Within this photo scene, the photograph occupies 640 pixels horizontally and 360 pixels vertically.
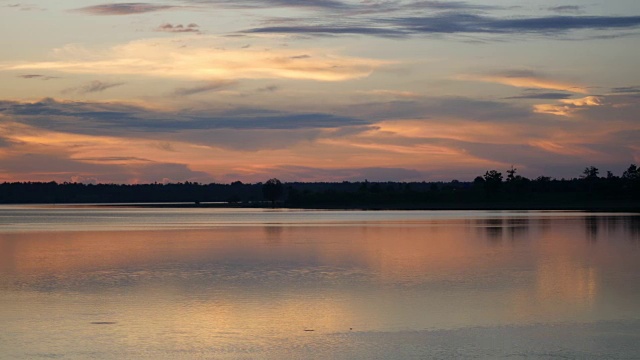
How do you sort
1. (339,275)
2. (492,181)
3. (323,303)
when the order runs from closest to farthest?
1. (323,303)
2. (339,275)
3. (492,181)

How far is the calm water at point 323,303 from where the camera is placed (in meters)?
18.0

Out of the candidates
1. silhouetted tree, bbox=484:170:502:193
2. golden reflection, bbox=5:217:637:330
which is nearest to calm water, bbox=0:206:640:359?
golden reflection, bbox=5:217:637:330

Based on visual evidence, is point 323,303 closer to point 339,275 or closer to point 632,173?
point 339,275

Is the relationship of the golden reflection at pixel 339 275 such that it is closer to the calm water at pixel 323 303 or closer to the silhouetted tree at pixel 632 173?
the calm water at pixel 323 303

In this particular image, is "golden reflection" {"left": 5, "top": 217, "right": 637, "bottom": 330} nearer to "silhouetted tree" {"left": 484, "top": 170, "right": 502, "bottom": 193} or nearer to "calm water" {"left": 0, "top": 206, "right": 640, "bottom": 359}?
"calm water" {"left": 0, "top": 206, "right": 640, "bottom": 359}

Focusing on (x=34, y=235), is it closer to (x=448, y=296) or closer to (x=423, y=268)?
(x=423, y=268)

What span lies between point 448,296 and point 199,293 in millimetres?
7018

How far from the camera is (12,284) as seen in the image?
94.7 ft

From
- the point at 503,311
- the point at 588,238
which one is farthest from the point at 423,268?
the point at 588,238

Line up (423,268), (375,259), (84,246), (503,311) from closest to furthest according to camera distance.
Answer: (503,311) → (423,268) → (375,259) → (84,246)

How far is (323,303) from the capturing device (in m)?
23.7

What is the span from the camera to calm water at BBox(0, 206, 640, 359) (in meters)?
18.0

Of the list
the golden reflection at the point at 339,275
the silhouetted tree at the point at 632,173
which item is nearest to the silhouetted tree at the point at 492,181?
the silhouetted tree at the point at 632,173

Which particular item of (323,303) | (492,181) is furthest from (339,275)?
(492,181)
